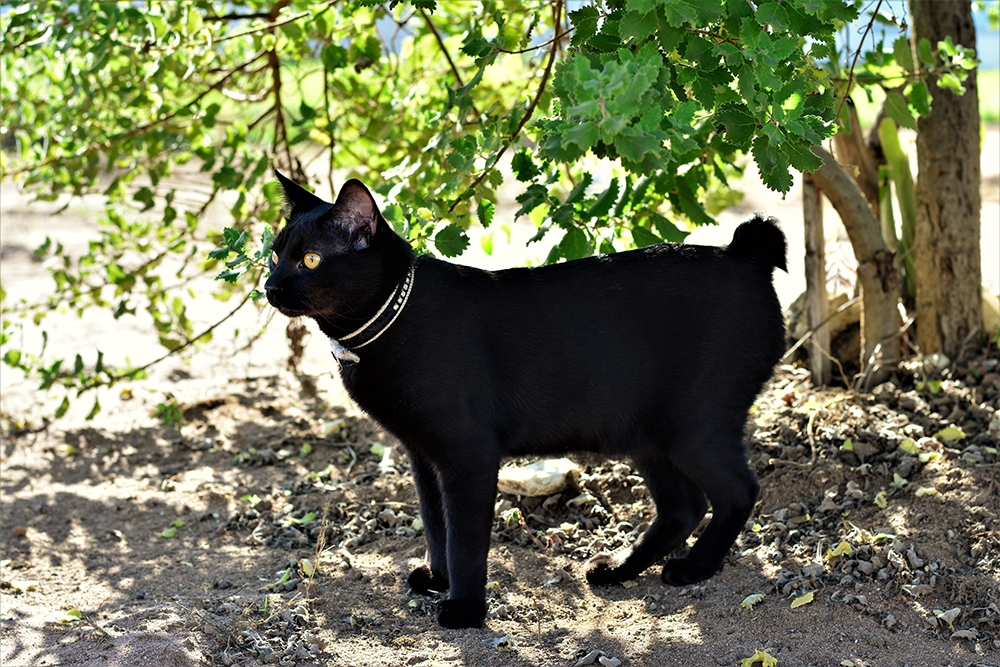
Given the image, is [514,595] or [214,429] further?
[214,429]

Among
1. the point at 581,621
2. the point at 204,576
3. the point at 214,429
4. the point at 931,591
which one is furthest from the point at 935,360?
the point at 214,429

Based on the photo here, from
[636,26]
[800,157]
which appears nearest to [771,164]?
[800,157]

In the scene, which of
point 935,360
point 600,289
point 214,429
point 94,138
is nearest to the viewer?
point 600,289

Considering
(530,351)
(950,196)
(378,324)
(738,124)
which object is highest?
(738,124)

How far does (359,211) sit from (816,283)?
7.15ft

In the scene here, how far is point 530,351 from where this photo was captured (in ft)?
7.93

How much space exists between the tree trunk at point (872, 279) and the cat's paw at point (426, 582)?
1.93 metres

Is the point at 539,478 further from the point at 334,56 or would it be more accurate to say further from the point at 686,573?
the point at 334,56

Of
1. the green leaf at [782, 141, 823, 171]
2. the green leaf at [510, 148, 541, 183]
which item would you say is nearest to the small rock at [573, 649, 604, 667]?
the green leaf at [782, 141, 823, 171]

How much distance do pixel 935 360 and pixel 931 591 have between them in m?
1.46

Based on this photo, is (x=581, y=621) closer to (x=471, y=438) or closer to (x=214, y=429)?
(x=471, y=438)

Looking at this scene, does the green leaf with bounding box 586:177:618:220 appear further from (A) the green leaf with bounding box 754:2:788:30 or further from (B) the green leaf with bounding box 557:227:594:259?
(A) the green leaf with bounding box 754:2:788:30

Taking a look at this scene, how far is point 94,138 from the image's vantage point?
405cm

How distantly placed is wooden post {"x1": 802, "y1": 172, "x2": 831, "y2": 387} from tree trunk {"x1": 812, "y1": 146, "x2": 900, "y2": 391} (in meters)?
0.11
